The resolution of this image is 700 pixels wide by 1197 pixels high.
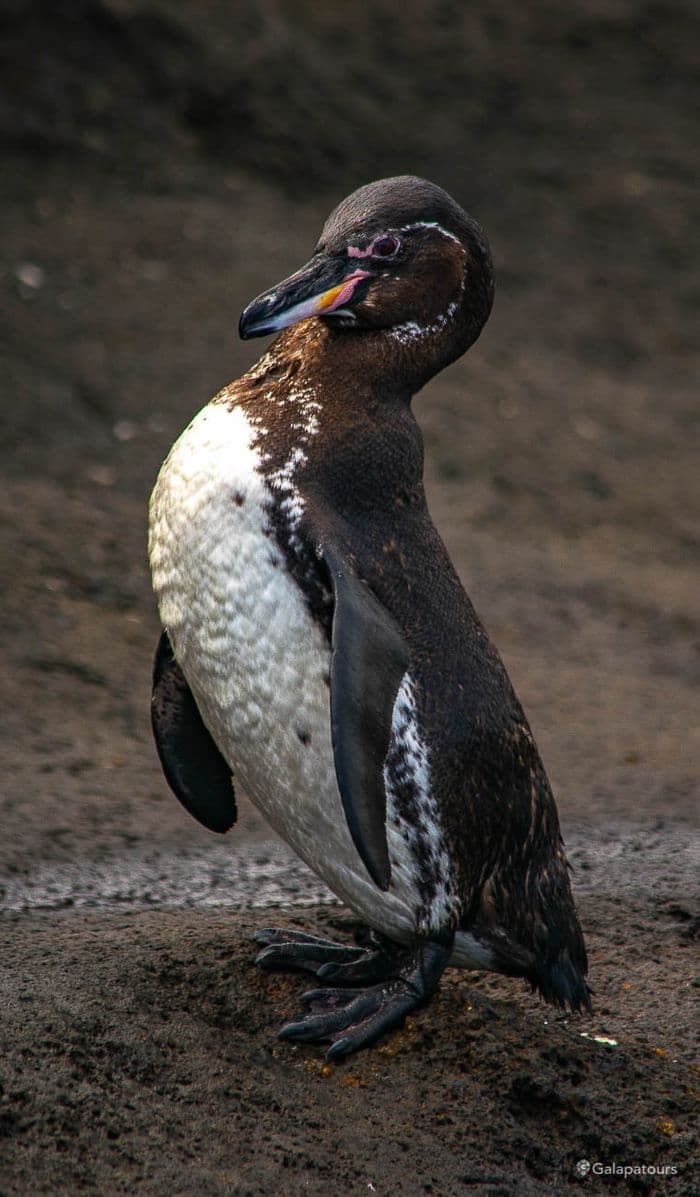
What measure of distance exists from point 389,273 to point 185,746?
4.03ft

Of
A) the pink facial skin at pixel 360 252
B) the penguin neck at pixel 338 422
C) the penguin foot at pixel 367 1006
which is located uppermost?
the pink facial skin at pixel 360 252

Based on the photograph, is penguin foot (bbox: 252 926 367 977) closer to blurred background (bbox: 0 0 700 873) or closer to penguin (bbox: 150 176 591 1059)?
penguin (bbox: 150 176 591 1059)

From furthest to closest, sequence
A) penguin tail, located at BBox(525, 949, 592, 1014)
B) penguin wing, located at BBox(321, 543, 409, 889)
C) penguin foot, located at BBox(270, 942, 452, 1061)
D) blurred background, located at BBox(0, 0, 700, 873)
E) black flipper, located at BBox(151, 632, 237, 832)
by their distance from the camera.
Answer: blurred background, located at BBox(0, 0, 700, 873), black flipper, located at BBox(151, 632, 237, 832), penguin tail, located at BBox(525, 949, 592, 1014), penguin foot, located at BBox(270, 942, 452, 1061), penguin wing, located at BBox(321, 543, 409, 889)

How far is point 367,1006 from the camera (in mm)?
2975

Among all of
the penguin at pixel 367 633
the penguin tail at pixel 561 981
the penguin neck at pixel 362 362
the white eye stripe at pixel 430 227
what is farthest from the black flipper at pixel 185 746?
the white eye stripe at pixel 430 227

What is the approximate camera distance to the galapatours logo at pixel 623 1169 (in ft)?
9.22

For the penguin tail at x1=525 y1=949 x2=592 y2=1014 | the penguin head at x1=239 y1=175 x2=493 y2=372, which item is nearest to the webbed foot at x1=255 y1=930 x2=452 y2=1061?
the penguin tail at x1=525 y1=949 x2=592 y2=1014

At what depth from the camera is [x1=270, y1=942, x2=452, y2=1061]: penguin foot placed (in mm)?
2908

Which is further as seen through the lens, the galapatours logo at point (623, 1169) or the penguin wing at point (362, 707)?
the galapatours logo at point (623, 1169)

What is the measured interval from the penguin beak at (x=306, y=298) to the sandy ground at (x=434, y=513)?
144cm

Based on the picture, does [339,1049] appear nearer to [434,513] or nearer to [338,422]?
[338,422]

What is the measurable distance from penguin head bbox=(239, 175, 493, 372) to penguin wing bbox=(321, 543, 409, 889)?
63 cm

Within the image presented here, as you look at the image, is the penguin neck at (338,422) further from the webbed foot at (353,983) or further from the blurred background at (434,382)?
the blurred background at (434,382)

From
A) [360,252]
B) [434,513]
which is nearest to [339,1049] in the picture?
[360,252]
